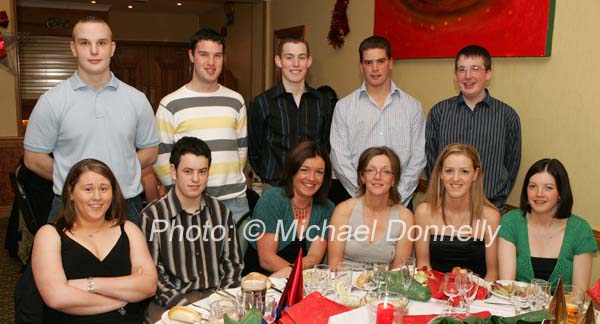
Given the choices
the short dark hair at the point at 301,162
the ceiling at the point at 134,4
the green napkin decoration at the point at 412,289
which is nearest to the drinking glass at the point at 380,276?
the green napkin decoration at the point at 412,289

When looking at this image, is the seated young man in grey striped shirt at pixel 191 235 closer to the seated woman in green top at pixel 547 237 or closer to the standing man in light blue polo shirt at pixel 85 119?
the standing man in light blue polo shirt at pixel 85 119

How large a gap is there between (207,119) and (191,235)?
2.47 ft

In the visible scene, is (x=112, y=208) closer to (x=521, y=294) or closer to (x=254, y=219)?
(x=254, y=219)

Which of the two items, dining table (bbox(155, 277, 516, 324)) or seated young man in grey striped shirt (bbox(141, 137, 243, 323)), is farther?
seated young man in grey striped shirt (bbox(141, 137, 243, 323))

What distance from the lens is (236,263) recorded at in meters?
Answer: 2.65

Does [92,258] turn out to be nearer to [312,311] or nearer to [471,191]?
[312,311]

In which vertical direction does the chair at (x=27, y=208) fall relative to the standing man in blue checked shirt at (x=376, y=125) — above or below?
below

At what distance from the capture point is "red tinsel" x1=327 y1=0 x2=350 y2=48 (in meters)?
5.20

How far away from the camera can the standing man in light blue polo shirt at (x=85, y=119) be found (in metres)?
2.64

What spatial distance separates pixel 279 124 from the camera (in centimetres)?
346

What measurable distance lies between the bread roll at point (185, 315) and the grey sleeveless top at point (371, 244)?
1.18 meters

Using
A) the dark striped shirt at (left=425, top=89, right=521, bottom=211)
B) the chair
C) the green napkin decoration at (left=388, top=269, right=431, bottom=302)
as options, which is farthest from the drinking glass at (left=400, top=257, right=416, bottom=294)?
the chair

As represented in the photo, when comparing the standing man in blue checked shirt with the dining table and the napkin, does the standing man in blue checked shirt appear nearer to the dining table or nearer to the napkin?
the dining table

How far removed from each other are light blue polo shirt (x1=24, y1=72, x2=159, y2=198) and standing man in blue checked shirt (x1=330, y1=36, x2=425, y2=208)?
4.07 ft
